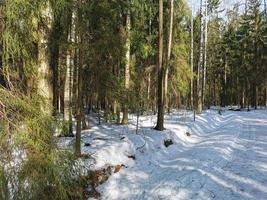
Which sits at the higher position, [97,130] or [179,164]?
[97,130]

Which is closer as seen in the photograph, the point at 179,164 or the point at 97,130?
the point at 179,164

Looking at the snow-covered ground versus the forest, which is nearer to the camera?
the forest

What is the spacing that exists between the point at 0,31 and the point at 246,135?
15.0 m

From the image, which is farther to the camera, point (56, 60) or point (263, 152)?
point (56, 60)

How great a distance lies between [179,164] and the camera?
12.9 m

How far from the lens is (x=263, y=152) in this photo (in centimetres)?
1411

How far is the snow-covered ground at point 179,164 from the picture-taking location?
10.2 m

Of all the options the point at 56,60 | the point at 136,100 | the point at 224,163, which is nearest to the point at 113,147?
the point at 136,100

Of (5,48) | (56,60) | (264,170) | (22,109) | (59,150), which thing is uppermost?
(56,60)

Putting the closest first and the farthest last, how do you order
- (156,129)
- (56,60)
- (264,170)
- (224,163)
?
1. (264,170)
2. (224,163)
3. (156,129)
4. (56,60)

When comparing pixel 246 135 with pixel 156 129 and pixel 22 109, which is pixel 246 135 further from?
pixel 22 109

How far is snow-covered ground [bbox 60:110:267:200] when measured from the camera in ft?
33.3

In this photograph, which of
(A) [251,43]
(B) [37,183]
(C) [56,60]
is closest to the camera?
(B) [37,183]

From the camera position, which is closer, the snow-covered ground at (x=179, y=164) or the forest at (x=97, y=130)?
the forest at (x=97, y=130)
